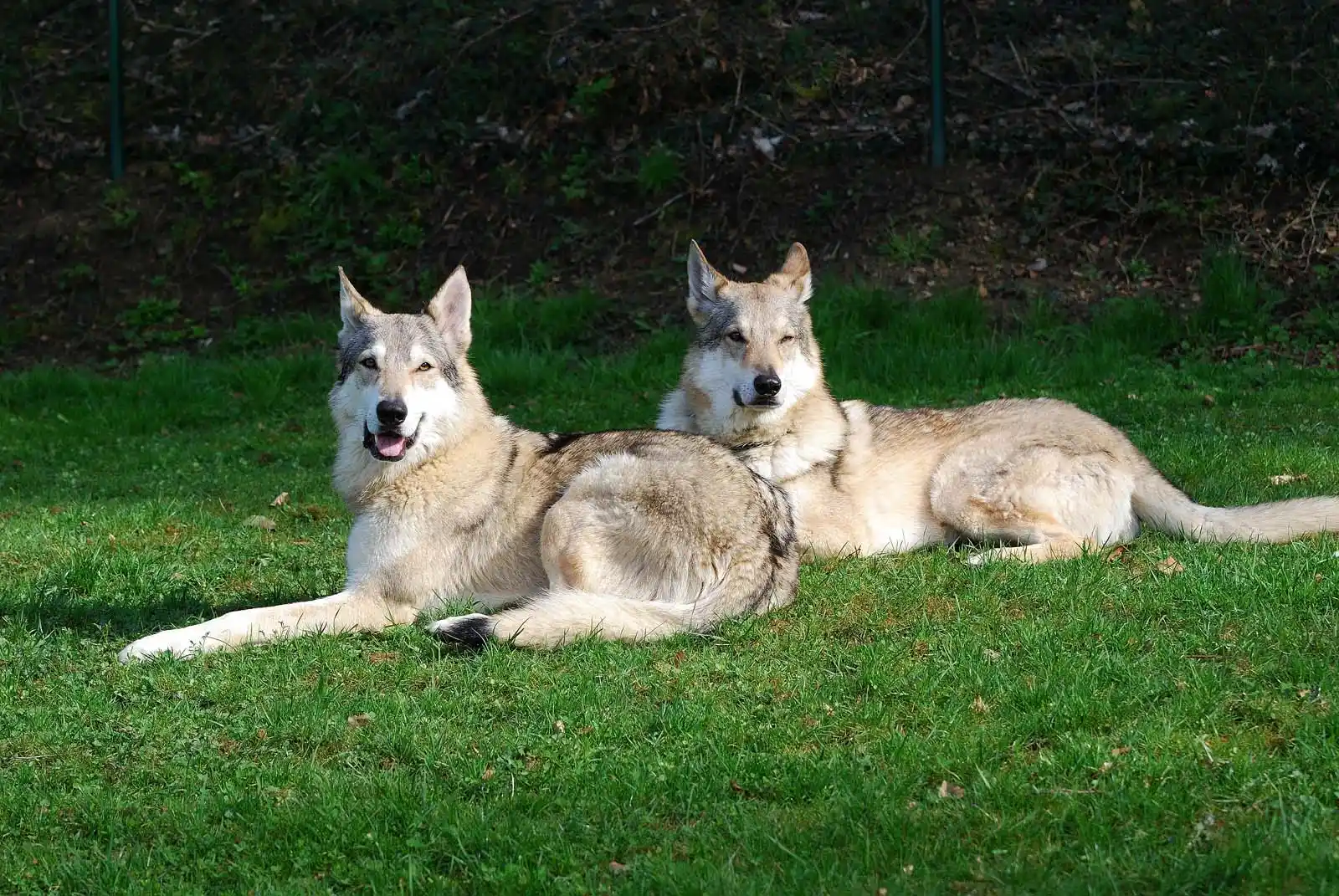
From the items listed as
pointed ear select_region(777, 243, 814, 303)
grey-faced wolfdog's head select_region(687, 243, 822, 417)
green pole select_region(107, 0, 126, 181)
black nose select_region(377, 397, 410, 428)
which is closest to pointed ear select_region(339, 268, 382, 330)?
black nose select_region(377, 397, 410, 428)

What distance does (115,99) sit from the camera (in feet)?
52.5

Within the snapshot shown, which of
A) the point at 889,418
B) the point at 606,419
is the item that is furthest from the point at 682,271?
the point at 889,418

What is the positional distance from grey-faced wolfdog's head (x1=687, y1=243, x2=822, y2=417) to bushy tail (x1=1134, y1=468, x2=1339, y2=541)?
1.94 meters

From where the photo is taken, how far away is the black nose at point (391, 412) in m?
6.59

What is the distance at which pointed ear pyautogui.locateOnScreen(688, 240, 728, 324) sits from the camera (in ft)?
27.2

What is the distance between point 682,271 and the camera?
559 inches

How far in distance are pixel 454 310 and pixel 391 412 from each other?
0.77 m

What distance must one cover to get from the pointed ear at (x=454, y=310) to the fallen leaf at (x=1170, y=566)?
3428 mm

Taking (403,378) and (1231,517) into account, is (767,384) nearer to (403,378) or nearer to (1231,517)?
(403,378)

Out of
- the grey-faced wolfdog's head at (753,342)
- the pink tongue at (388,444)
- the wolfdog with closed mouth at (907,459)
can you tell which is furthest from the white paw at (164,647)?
the grey-faced wolfdog's head at (753,342)

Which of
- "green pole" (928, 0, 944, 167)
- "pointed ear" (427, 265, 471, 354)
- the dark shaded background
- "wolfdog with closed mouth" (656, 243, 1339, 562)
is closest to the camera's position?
"pointed ear" (427, 265, 471, 354)

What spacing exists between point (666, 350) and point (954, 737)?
8.39 meters

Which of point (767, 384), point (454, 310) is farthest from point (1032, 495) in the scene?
point (454, 310)

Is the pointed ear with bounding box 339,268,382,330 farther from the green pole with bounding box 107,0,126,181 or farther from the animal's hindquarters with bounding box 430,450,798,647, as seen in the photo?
the green pole with bounding box 107,0,126,181
